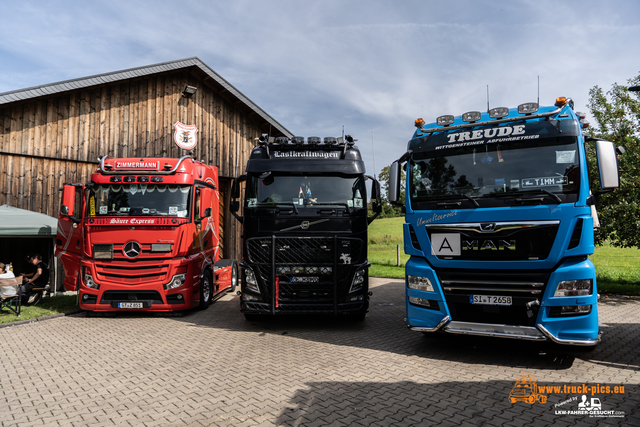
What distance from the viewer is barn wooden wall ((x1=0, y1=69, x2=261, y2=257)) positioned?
37.3 ft

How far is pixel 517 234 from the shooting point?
5422 millimetres

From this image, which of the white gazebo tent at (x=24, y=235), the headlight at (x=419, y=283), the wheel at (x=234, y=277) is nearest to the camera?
the headlight at (x=419, y=283)

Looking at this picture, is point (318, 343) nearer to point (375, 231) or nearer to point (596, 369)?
point (596, 369)

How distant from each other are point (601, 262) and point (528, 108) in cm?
1910

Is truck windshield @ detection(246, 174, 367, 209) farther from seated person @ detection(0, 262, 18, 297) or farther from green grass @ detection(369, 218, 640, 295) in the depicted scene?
green grass @ detection(369, 218, 640, 295)

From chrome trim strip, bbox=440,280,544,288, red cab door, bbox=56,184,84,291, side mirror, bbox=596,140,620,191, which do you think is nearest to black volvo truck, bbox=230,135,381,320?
chrome trim strip, bbox=440,280,544,288

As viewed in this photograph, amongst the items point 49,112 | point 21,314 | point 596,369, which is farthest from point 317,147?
point 49,112

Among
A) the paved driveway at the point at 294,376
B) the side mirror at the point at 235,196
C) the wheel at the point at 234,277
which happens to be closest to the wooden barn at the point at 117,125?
the wheel at the point at 234,277

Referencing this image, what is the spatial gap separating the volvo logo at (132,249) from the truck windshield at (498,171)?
5.94 m

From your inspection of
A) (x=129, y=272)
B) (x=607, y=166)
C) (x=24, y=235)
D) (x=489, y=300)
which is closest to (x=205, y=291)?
(x=129, y=272)

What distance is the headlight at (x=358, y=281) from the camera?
24.9ft

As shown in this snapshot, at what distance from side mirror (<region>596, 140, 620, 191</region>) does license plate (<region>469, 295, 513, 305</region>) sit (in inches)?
75.8

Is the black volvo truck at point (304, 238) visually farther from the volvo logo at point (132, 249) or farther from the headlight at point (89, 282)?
the headlight at point (89, 282)

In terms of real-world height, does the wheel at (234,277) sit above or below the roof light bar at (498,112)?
below
